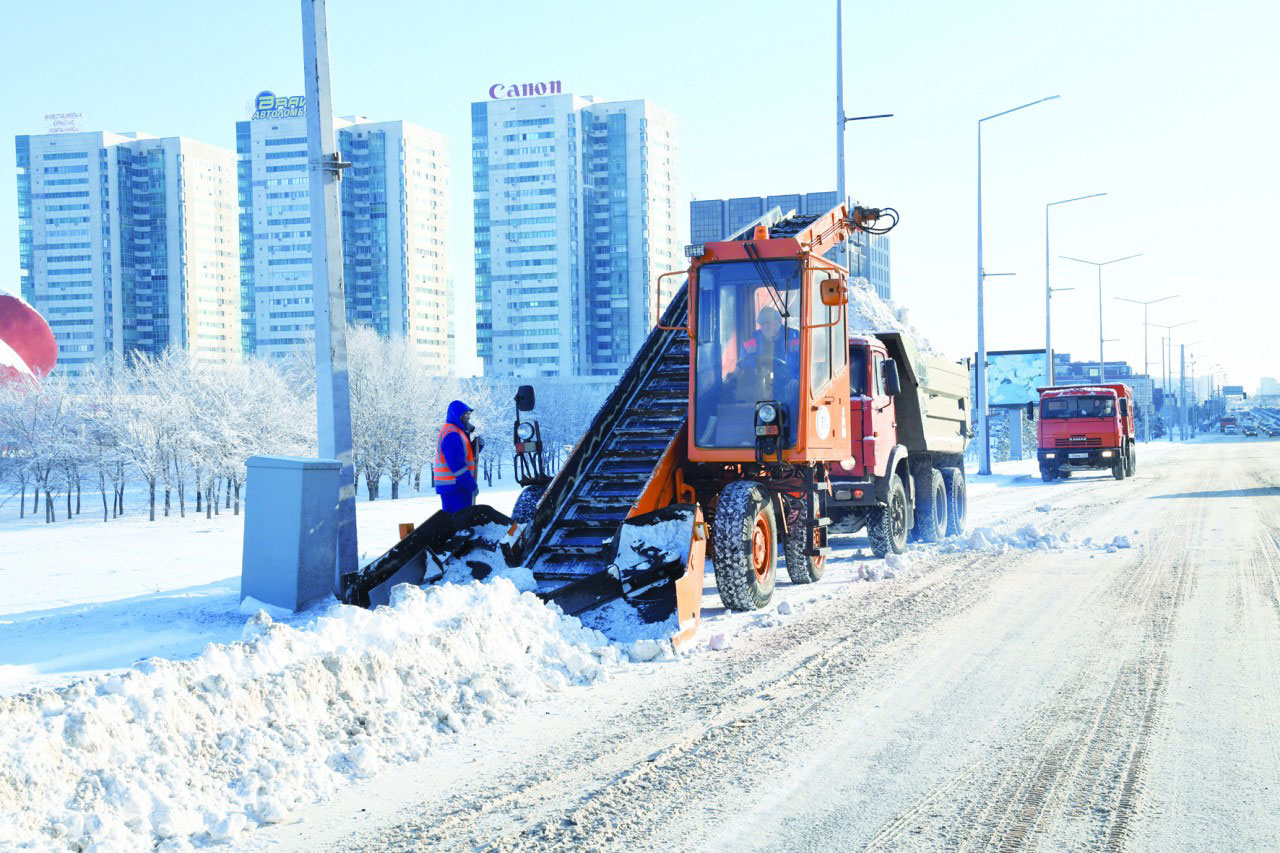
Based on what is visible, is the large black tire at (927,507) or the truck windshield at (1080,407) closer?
the large black tire at (927,507)

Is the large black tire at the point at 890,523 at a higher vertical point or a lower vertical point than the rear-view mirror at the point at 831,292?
lower

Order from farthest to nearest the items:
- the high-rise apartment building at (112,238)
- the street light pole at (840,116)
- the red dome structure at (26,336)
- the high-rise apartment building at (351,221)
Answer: the high-rise apartment building at (351,221) → the high-rise apartment building at (112,238) → the red dome structure at (26,336) → the street light pole at (840,116)

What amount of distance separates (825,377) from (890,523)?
3185mm

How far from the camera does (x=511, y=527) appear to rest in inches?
363

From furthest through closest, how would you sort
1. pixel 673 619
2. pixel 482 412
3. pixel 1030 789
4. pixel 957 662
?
pixel 482 412 → pixel 673 619 → pixel 957 662 → pixel 1030 789

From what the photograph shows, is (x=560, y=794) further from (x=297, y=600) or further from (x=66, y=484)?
(x=66, y=484)

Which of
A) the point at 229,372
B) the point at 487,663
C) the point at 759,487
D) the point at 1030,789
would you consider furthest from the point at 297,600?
the point at 229,372

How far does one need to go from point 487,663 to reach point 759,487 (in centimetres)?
349

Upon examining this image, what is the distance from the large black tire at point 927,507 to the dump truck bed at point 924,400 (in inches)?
16.3

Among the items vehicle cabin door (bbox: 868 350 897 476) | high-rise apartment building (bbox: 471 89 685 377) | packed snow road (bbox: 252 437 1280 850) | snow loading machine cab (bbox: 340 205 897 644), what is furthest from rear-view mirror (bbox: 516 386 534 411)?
high-rise apartment building (bbox: 471 89 685 377)

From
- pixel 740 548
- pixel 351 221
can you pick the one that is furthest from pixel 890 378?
pixel 351 221

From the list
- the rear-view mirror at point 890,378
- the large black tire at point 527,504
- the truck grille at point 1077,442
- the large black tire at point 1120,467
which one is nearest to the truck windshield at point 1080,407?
the truck grille at point 1077,442

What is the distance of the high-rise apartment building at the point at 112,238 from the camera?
119m

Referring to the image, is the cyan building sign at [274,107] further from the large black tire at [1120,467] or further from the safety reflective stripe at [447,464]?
the safety reflective stripe at [447,464]
